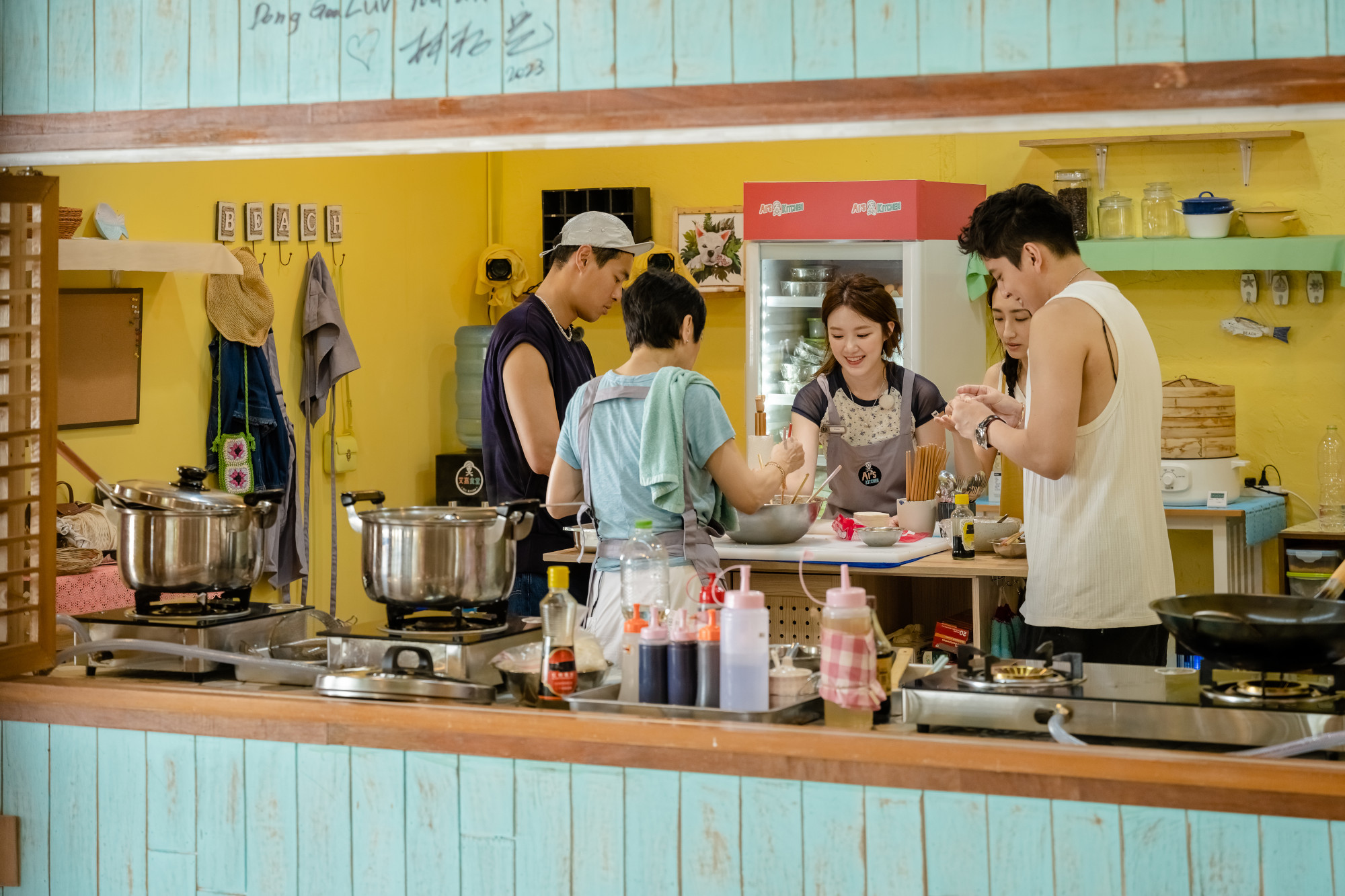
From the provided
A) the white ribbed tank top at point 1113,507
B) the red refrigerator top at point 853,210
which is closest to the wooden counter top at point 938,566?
the white ribbed tank top at point 1113,507

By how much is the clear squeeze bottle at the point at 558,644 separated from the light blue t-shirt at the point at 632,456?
85cm

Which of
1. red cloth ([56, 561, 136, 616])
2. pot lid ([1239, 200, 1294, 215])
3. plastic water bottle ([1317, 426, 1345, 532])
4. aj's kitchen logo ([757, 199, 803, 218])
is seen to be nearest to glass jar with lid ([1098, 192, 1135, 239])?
pot lid ([1239, 200, 1294, 215])

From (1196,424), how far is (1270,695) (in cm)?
410

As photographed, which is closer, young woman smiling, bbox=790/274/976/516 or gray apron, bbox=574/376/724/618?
gray apron, bbox=574/376/724/618

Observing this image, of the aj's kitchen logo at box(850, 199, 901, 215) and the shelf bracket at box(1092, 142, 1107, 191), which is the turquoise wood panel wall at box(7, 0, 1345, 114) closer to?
the aj's kitchen logo at box(850, 199, 901, 215)

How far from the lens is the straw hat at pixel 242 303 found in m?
5.98

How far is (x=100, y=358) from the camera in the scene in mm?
5375

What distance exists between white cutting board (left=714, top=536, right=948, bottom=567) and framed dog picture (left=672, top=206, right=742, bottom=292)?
3400 millimetres

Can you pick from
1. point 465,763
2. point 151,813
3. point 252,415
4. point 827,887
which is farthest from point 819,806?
point 252,415

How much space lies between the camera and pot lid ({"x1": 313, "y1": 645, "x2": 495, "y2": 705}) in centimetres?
241

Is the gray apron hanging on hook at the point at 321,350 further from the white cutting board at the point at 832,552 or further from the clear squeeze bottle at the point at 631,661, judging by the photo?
the clear squeeze bottle at the point at 631,661

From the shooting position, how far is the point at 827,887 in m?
2.15

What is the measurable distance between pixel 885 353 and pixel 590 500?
2202 mm

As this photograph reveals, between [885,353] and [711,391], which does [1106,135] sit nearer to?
[885,353]
